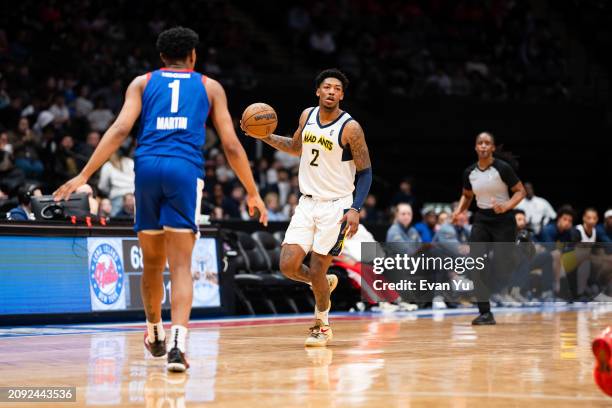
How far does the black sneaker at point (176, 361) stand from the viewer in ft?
20.1

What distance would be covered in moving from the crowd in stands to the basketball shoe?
1442cm

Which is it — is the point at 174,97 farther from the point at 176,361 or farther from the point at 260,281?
the point at 260,281

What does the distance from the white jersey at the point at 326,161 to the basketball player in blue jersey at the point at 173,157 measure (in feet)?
7.41

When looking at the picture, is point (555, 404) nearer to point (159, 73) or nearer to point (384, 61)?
point (159, 73)

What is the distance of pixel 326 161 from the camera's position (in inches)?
345

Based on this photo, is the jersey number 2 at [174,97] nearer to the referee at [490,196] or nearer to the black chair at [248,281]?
the referee at [490,196]

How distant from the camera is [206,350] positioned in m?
7.90

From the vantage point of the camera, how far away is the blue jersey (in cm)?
633

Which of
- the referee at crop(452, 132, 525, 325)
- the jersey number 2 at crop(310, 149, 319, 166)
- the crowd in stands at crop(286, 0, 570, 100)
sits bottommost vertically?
the referee at crop(452, 132, 525, 325)

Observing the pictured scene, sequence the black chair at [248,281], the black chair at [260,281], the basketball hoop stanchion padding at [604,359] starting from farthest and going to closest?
the black chair at [260,281] → the black chair at [248,281] → the basketball hoop stanchion padding at [604,359]

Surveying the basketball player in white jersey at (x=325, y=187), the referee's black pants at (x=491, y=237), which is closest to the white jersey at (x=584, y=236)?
the referee's black pants at (x=491, y=237)

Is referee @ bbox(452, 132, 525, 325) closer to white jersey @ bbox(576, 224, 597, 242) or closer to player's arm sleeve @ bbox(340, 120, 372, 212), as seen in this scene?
player's arm sleeve @ bbox(340, 120, 372, 212)

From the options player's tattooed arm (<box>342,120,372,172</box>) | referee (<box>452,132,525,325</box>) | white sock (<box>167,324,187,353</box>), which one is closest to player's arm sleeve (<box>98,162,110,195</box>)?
referee (<box>452,132,525,325</box>)

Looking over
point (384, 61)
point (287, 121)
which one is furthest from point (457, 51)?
point (287, 121)
